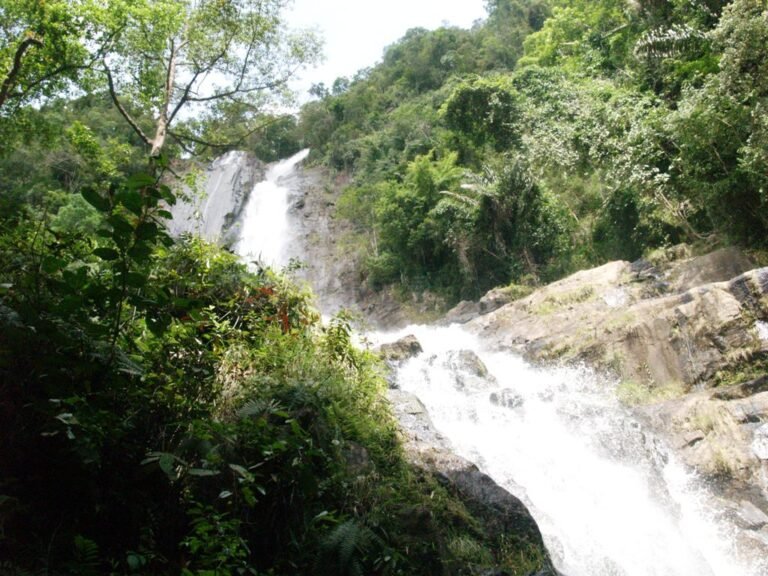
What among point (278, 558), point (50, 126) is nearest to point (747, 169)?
point (278, 558)

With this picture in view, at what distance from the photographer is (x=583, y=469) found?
779 cm

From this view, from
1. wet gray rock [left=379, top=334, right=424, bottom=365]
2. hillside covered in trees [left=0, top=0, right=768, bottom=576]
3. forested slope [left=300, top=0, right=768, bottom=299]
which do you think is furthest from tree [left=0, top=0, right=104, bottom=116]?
forested slope [left=300, top=0, right=768, bottom=299]

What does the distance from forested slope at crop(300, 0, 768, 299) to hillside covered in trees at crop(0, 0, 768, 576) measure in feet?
0.26

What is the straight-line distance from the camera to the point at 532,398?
381 inches

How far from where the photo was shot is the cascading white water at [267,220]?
29.4m

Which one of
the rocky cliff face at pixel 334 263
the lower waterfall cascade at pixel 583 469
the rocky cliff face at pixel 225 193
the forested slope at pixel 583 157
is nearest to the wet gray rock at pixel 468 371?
the lower waterfall cascade at pixel 583 469

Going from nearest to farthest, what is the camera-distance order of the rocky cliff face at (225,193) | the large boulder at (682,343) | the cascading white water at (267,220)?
the large boulder at (682,343) → the cascading white water at (267,220) → the rocky cliff face at (225,193)

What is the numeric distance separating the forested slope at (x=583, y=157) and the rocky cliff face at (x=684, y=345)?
5.86 feet

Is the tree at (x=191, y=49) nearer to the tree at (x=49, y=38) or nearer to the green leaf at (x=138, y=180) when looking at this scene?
the tree at (x=49, y=38)

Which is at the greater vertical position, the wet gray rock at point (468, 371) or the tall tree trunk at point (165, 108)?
the tall tree trunk at point (165, 108)

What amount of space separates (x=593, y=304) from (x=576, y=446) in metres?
5.63

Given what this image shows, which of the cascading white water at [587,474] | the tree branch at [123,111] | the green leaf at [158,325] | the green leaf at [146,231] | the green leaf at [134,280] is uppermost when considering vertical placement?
the tree branch at [123,111]

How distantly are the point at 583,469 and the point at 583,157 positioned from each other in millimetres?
12790

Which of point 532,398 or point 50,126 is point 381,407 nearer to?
point 532,398
